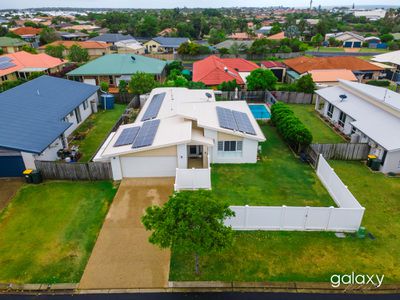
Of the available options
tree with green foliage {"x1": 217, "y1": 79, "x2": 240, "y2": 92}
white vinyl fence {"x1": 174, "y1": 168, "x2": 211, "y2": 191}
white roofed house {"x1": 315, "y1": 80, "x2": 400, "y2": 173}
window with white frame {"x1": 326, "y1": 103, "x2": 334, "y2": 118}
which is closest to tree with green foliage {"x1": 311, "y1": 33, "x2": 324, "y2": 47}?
tree with green foliage {"x1": 217, "y1": 79, "x2": 240, "y2": 92}

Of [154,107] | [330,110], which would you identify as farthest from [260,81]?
[154,107]

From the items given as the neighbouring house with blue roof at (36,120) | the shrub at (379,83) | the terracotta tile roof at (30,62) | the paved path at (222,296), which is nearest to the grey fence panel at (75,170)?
the neighbouring house with blue roof at (36,120)

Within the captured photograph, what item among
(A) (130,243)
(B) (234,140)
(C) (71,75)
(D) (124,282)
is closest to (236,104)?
(B) (234,140)

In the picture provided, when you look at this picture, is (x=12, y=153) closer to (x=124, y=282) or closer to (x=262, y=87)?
(x=124, y=282)

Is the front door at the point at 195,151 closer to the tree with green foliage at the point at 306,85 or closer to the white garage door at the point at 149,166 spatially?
A: the white garage door at the point at 149,166

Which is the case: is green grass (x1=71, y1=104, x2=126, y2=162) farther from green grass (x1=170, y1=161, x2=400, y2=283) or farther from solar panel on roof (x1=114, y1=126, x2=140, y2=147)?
green grass (x1=170, y1=161, x2=400, y2=283)
